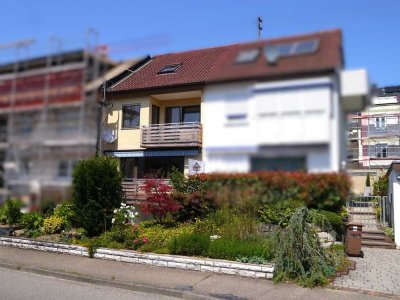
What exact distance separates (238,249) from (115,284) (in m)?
3.23

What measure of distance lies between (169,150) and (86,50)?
12686mm

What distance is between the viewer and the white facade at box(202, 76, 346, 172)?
4.03ft

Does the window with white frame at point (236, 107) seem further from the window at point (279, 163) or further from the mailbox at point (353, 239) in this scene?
the mailbox at point (353, 239)

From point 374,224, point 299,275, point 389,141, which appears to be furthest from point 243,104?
point 374,224

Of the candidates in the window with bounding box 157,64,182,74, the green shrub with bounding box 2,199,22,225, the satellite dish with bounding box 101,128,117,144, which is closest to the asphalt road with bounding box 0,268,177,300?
the green shrub with bounding box 2,199,22,225

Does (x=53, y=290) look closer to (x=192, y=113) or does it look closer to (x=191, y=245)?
(x=191, y=245)

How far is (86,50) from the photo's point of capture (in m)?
1.70

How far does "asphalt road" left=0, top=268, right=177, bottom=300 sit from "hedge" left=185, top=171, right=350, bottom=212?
778 centimetres

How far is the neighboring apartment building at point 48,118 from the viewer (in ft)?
5.49

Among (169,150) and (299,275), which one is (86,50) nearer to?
(299,275)

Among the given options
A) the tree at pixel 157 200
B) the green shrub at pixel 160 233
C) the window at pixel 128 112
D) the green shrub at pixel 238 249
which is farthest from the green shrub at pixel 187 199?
the window at pixel 128 112

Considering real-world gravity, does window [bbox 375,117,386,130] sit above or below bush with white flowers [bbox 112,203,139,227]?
above

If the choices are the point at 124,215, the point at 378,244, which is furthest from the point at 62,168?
the point at 378,244

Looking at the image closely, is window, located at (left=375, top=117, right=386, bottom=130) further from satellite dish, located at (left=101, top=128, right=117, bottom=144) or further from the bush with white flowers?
the bush with white flowers
